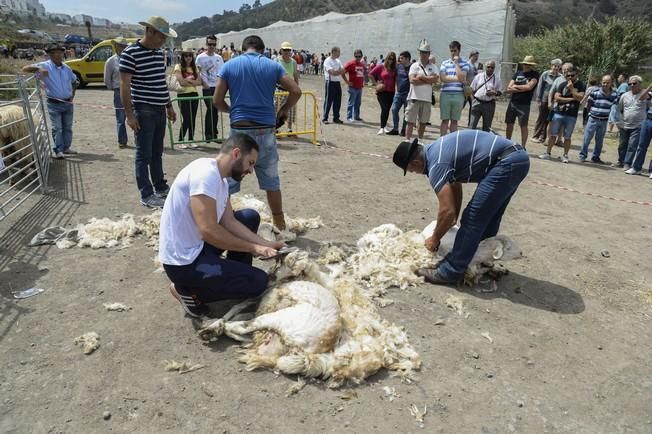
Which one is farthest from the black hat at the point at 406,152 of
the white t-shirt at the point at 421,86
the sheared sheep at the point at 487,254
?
the white t-shirt at the point at 421,86

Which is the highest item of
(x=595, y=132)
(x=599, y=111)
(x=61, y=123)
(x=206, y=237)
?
(x=599, y=111)

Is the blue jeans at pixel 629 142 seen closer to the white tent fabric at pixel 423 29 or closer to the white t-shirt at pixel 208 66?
the white t-shirt at pixel 208 66

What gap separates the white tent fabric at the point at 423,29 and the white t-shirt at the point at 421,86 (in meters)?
10.6

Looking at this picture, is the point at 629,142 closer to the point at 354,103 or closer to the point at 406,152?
the point at 354,103

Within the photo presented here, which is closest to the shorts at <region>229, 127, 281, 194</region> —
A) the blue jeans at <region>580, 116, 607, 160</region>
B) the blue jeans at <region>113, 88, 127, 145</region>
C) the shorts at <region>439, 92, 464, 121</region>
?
the blue jeans at <region>113, 88, 127, 145</region>

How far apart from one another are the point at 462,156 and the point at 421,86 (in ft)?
23.0

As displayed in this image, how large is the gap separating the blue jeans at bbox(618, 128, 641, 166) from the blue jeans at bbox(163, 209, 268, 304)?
1029 centimetres

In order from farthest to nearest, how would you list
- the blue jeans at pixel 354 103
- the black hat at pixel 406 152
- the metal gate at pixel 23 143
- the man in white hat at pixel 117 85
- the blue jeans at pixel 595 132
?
the blue jeans at pixel 354 103, the blue jeans at pixel 595 132, the man in white hat at pixel 117 85, the metal gate at pixel 23 143, the black hat at pixel 406 152

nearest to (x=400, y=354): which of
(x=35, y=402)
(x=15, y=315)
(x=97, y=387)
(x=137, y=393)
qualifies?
(x=137, y=393)

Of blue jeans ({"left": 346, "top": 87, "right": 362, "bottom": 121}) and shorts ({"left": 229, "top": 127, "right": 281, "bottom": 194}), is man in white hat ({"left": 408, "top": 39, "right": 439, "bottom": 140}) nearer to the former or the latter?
blue jeans ({"left": 346, "top": 87, "right": 362, "bottom": 121})

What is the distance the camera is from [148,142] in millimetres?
6234

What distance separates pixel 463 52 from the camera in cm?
2452

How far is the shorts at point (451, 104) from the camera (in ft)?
35.0

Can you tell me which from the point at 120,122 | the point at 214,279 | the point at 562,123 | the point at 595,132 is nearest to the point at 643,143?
the point at 595,132
